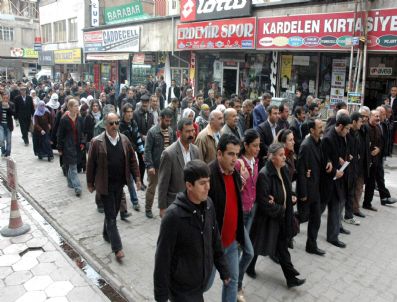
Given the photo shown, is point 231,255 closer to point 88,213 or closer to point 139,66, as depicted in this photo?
point 88,213

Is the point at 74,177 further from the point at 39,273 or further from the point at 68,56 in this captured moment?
the point at 68,56

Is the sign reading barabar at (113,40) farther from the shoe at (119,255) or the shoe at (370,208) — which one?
the shoe at (119,255)

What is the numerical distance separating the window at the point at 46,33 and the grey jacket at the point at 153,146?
35.5 m

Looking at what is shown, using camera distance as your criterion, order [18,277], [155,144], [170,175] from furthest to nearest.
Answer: [155,144], [18,277], [170,175]

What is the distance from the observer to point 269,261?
5.21 metres

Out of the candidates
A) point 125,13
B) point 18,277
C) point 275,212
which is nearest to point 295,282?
point 275,212

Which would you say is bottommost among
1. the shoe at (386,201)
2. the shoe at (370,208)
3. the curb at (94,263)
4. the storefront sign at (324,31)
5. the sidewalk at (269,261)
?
the curb at (94,263)

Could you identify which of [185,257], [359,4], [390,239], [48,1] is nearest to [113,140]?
[185,257]

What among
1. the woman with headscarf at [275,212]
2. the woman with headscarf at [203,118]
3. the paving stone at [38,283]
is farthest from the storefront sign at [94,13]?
the woman with headscarf at [275,212]

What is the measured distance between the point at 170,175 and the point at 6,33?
52.9m

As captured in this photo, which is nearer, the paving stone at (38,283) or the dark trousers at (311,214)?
the paving stone at (38,283)

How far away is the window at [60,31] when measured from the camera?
3390 cm

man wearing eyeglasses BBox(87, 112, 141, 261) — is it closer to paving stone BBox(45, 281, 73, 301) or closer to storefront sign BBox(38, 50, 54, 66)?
paving stone BBox(45, 281, 73, 301)

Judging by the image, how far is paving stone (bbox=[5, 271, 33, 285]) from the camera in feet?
15.3
